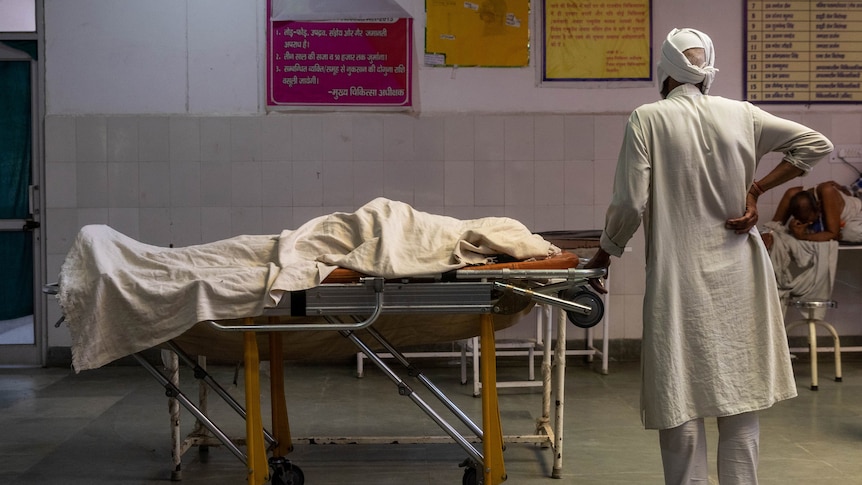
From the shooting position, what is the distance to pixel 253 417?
3.10m

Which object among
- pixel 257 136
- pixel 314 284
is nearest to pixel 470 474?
pixel 314 284

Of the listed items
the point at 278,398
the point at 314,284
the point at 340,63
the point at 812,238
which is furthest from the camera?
the point at 340,63

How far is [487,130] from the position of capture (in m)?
6.14

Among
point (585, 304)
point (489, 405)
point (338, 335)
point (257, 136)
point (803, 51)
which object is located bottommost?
point (489, 405)

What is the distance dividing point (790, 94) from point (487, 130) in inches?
85.9

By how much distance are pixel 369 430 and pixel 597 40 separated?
3.23 meters

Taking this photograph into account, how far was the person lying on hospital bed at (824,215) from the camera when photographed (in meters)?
5.69

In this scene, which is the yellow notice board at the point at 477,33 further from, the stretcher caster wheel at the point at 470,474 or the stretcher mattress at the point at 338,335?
the stretcher caster wheel at the point at 470,474

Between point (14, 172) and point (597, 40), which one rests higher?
point (597, 40)

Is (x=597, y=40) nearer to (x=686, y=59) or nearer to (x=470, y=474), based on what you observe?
(x=686, y=59)

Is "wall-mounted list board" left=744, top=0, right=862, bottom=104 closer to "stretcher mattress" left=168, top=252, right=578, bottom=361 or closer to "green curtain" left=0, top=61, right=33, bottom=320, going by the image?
"stretcher mattress" left=168, top=252, right=578, bottom=361

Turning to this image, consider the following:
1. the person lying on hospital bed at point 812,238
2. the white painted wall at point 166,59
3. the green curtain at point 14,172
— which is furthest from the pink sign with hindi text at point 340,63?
the person lying on hospital bed at point 812,238

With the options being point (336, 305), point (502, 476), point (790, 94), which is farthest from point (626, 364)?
point (336, 305)

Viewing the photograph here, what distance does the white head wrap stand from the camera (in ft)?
8.85
